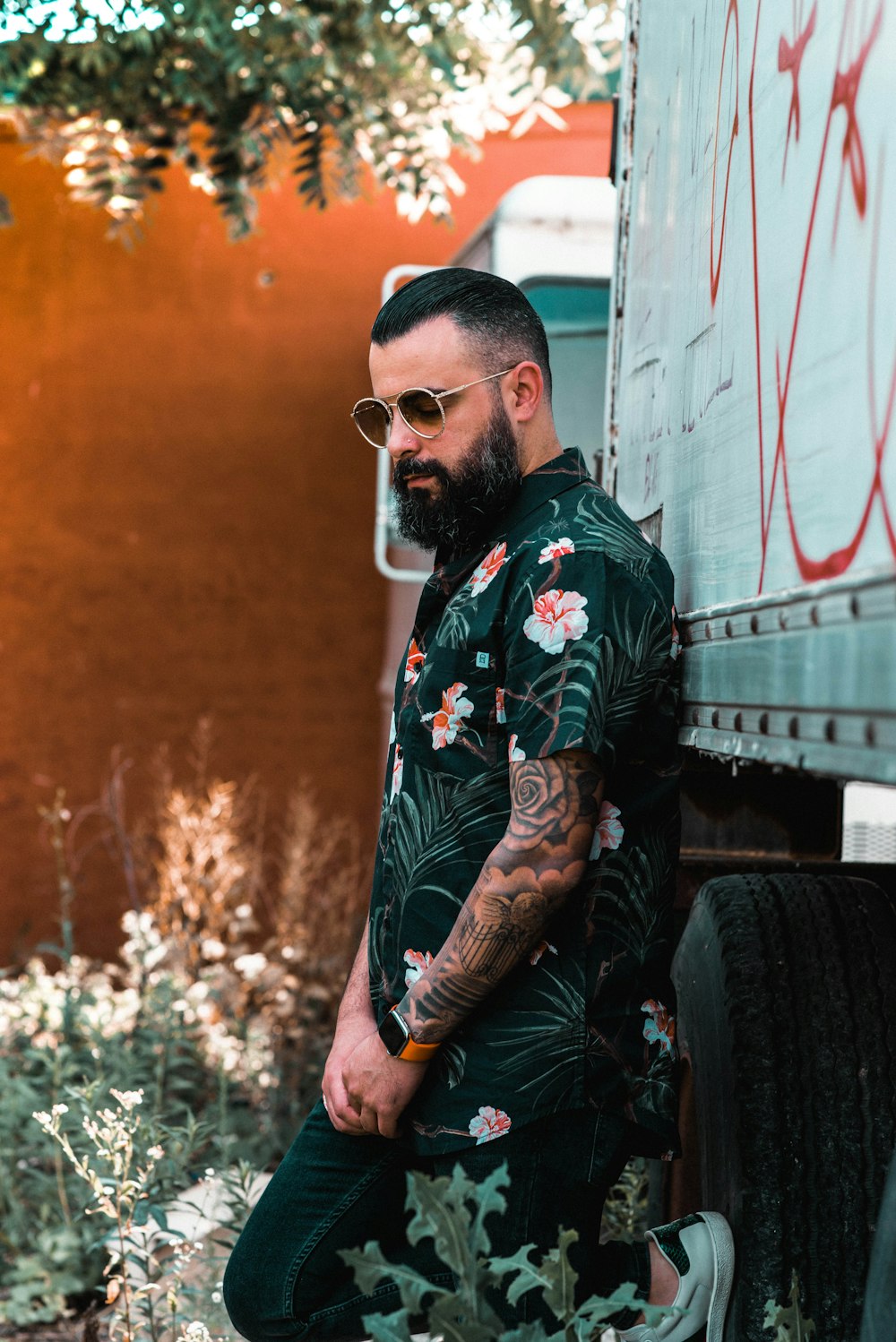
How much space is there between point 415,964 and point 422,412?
2.59 ft

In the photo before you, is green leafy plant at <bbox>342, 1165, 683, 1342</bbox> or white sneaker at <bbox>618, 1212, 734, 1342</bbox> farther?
white sneaker at <bbox>618, 1212, 734, 1342</bbox>

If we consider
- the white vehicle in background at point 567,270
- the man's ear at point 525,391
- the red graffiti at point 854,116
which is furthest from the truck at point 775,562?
the white vehicle in background at point 567,270

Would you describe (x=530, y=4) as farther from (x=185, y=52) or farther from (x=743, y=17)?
(x=743, y=17)

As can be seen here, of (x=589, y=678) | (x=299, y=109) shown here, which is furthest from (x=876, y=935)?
(x=299, y=109)

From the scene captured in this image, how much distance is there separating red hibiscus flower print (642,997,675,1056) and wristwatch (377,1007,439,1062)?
11.5 inches

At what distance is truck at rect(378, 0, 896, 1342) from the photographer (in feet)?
3.90

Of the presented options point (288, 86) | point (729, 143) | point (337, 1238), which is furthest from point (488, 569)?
point (288, 86)

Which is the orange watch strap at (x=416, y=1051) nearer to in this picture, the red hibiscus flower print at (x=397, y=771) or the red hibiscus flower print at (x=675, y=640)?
the red hibiscus flower print at (x=397, y=771)

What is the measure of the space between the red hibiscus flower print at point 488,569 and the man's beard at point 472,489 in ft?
0.29

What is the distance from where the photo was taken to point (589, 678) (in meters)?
1.70

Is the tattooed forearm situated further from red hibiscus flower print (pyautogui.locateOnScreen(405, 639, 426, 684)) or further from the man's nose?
the man's nose

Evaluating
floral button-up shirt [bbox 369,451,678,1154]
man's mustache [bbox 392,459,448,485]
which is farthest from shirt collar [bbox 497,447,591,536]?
man's mustache [bbox 392,459,448,485]

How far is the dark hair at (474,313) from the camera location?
200 centimetres

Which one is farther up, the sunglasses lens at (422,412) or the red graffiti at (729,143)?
the red graffiti at (729,143)
